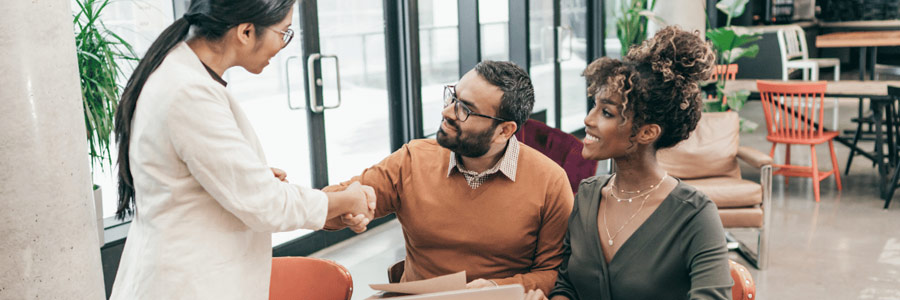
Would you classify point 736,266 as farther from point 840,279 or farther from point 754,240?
point 754,240

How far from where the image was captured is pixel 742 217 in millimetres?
3889

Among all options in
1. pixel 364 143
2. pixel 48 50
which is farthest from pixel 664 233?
pixel 364 143

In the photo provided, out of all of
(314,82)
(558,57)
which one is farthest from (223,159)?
(558,57)

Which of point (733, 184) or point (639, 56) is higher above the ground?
point (639, 56)

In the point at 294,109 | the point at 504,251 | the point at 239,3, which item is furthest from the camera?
the point at 294,109

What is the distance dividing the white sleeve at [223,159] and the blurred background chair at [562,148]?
209 centimetres

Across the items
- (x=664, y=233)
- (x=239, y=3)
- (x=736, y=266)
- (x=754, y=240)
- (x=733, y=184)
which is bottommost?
(x=754, y=240)

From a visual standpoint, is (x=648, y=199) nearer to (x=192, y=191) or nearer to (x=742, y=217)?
(x=192, y=191)

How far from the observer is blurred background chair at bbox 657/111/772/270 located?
3.91 m

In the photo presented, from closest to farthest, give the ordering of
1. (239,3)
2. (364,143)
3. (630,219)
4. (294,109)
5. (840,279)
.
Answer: (239,3), (630,219), (840,279), (294,109), (364,143)

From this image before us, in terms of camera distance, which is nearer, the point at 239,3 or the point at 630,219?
the point at 239,3

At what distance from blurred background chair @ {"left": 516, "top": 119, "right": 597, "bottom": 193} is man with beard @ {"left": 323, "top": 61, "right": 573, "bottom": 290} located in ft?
4.13

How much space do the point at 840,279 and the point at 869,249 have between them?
62 centimetres

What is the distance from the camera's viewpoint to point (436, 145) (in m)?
2.16
